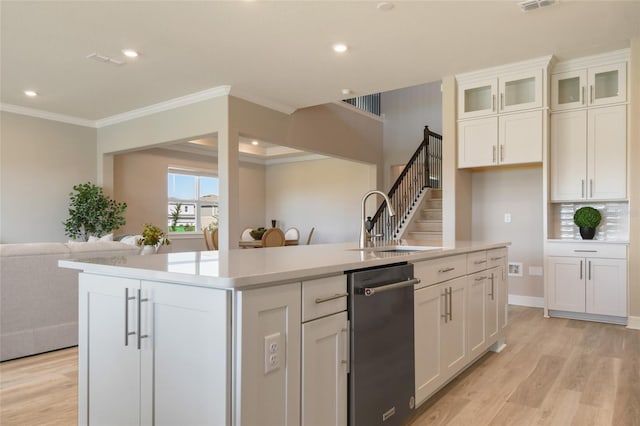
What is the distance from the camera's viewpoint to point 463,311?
2.65 m

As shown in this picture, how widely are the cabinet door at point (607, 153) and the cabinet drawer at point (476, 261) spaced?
2367 mm

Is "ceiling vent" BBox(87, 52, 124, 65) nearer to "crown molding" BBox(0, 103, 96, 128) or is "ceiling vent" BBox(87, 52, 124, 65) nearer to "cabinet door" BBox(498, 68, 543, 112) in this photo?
"crown molding" BBox(0, 103, 96, 128)

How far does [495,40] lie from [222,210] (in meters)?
3.66

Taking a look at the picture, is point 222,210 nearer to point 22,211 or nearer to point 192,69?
point 192,69

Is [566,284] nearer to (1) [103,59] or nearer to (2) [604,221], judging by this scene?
(2) [604,221]

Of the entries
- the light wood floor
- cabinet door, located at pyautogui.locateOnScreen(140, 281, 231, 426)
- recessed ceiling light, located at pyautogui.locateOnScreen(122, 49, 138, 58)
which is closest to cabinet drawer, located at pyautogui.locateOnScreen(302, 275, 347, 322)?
cabinet door, located at pyautogui.locateOnScreen(140, 281, 231, 426)

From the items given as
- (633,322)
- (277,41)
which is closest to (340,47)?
(277,41)

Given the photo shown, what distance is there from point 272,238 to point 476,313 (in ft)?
15.5

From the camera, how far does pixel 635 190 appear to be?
4148 mm

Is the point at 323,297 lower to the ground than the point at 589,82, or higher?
lower

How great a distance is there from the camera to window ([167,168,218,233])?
856 cm

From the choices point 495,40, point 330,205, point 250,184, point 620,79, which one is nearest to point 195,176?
point 250,184

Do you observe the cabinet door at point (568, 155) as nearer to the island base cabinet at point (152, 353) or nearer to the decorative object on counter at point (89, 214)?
the island base cabinet at point (152, 353)

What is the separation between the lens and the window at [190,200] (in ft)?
28.1
